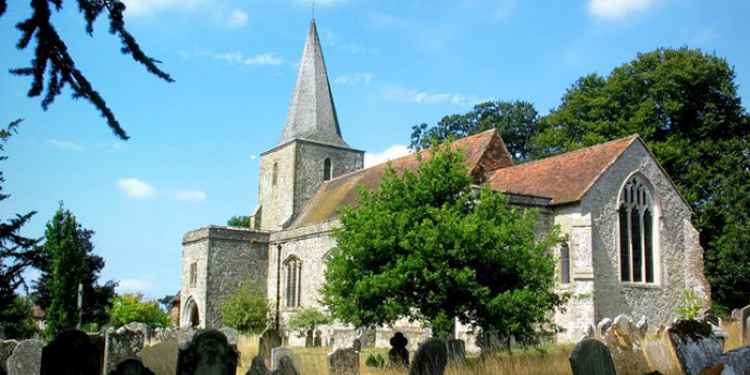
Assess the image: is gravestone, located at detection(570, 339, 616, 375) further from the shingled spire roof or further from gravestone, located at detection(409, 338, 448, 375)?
the shingled spire roof

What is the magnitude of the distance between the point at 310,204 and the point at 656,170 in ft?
59.2

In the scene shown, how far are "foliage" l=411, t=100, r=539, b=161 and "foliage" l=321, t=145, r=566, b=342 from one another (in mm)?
29930

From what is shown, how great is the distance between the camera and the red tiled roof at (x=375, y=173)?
29500 millimetres

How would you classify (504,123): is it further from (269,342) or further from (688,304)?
(269,342)

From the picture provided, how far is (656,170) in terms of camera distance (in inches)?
1058

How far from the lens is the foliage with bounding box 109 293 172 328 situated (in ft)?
139

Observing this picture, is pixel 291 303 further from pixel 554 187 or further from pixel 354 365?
pixel 354 365

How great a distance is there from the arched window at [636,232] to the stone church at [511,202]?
4 cm

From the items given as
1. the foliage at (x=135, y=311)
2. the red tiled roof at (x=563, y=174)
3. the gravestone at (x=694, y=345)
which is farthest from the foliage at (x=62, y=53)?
the foliage at (x=135, y=311)

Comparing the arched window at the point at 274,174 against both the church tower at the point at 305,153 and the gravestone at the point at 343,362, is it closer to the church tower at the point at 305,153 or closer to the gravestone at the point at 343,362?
the church tower at the point at 305,153

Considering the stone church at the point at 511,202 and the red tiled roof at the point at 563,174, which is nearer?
the stone church at the point at 511,202

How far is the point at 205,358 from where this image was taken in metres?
5.54

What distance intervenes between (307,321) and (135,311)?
59.6ft

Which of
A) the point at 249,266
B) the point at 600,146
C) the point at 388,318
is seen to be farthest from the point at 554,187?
the point at 249,266
